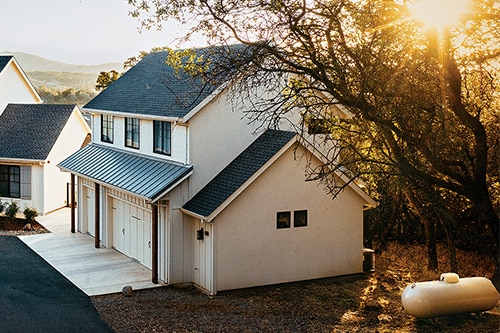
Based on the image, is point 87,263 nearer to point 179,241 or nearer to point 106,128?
point 179,241

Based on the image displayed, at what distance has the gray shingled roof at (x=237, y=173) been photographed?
19.1 meters

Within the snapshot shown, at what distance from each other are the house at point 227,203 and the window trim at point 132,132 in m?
0.98

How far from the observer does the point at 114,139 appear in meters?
25.8

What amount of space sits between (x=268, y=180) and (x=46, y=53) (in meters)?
168

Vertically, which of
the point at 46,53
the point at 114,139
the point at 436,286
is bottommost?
the point at 436,286

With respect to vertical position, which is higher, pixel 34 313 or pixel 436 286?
pixel 436 286

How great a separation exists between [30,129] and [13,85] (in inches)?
159

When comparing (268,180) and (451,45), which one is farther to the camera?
(268,180)

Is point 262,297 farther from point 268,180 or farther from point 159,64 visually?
point 159,64

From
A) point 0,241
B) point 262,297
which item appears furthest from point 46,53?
point 262,297

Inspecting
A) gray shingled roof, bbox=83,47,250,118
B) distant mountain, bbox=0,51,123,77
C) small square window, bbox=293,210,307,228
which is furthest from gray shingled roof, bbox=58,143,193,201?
distant mountain, bbox=0,51,123,77

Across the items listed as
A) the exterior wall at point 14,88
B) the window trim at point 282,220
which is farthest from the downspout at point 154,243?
the exterior wall at point 14,88

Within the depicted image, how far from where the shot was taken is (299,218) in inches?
794

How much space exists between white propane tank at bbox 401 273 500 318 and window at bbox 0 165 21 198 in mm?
22500
